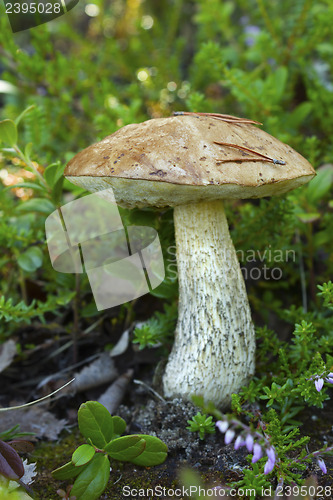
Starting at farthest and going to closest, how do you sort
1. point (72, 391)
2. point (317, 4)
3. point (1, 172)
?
1. point (317, 4)
2. point (1, 172)
3. point (72, 391)

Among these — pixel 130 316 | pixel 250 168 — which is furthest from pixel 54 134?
pixel 250 168

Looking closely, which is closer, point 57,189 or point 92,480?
point 92,480

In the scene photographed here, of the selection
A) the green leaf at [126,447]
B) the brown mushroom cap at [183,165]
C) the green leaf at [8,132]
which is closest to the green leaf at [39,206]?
the green leaf at [8,132]

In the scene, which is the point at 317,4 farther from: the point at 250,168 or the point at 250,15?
the point at 250,168

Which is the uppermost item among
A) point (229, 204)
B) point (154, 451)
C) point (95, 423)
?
point (229, 204)

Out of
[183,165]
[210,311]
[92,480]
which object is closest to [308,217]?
[210,311]

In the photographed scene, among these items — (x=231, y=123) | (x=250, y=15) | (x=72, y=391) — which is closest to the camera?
(x=231, y=123)

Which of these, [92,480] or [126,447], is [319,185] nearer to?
[126,447]
